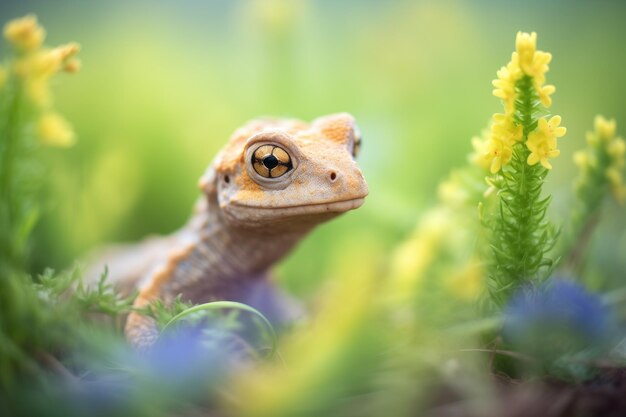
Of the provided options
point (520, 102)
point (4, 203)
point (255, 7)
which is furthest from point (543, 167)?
point (255, 7)

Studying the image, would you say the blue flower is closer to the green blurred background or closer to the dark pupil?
the dark pupil

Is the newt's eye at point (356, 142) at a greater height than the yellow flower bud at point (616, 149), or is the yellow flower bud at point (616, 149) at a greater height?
the newt's eye at point (356, 142)

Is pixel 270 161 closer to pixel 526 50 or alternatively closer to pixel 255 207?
pixel 255 207

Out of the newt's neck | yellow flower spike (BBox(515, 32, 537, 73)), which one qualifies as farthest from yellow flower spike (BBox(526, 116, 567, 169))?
the newt's neck

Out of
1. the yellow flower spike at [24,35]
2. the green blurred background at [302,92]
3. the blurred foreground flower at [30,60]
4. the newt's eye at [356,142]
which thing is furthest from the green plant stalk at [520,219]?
the yellow flower spike at [24,35]

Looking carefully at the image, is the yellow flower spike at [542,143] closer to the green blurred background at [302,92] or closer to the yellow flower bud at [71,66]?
the green blurred background at [302,92]

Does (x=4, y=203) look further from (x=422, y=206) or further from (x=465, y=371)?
(x=422, y=206)
